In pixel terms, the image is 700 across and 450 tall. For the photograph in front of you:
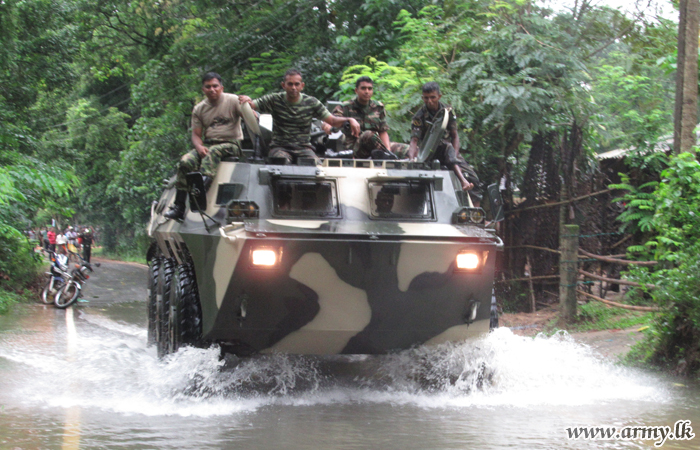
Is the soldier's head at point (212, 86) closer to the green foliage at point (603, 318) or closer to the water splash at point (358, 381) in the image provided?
the water splash at point (358, 381)

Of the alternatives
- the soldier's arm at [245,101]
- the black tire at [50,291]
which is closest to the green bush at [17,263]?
the black tire at [50,291]

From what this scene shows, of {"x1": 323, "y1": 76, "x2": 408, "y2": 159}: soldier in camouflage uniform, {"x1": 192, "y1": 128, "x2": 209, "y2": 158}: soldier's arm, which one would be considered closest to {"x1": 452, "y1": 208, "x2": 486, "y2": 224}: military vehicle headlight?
{"x1": 323, "y1": 76, "x2": 408, "y2": 159}: soldier in camouflage uniform

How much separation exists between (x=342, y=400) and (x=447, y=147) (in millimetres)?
2693

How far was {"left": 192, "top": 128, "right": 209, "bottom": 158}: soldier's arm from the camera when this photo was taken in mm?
6953

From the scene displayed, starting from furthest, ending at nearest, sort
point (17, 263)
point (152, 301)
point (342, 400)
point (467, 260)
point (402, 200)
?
point (17, 263) → point (152, 301) → point (402, 200) → point (342, 400) → point (467, 260)

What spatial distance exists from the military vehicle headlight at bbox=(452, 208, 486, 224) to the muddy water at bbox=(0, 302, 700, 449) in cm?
94

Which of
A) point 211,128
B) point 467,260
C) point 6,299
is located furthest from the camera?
point 6,299

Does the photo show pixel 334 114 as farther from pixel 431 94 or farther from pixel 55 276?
pixel 55 276

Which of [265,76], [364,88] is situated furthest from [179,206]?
[265,76]

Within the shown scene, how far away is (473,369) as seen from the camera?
6.32 meters

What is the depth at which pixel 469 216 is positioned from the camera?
6262mm

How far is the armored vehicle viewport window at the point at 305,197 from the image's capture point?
6.17 m

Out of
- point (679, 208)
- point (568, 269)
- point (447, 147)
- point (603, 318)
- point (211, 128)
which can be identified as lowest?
point (603, 318)

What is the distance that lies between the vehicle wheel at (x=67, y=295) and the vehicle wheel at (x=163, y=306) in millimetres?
7362
